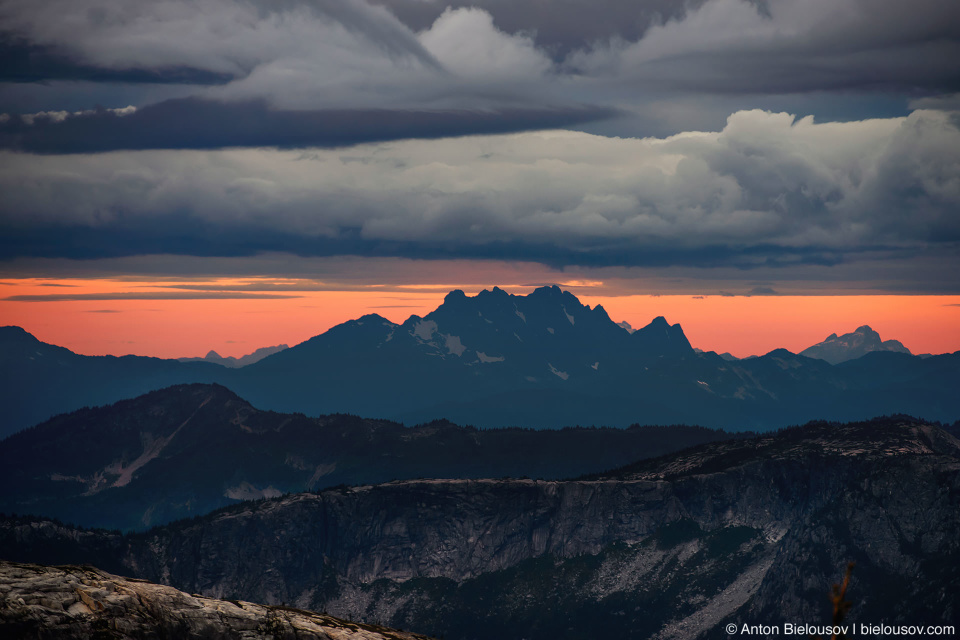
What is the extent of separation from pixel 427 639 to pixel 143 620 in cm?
5825

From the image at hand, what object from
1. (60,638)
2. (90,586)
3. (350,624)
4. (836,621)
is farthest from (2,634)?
(836,621)

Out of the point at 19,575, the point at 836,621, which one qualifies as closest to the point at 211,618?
the point at 19,575

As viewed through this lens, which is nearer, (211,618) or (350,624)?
(211,618)

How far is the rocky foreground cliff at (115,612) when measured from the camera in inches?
4166

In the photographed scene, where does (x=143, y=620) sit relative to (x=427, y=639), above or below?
above

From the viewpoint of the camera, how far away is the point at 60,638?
10525cm

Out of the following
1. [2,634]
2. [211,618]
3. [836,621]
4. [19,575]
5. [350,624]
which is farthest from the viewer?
[350,624]

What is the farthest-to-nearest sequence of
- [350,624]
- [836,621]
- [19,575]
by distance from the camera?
[350,624], [19,575], [836,621]

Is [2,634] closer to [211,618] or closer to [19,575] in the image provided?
[19,575]

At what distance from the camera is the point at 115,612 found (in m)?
113

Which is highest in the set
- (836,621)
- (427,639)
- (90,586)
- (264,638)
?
(836,621)

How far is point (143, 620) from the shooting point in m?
114

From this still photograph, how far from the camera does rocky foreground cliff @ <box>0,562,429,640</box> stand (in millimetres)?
105812

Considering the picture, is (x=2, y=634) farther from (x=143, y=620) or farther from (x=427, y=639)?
(x=427, y=639)
